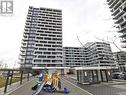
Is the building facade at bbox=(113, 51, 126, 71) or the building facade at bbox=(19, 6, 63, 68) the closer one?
the building facade at bbox=(113, 51, 126, 71)

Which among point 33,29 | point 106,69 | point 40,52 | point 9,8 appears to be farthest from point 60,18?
point 9,8

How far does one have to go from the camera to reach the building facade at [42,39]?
10169 centimetres

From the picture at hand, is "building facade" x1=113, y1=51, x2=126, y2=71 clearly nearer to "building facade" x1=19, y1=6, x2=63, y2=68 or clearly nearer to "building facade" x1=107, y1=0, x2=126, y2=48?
"building facade" x1=107, y1=0, x2=126, y2=48

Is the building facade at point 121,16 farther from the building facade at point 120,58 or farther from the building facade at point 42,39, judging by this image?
the building facade at point 42,39

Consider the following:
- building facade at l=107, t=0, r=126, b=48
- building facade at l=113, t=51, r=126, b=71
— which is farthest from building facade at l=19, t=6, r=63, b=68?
building facade at l=113, t=51, r=126, b=71

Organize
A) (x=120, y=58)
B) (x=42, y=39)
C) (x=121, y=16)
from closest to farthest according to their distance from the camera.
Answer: (x=120, y=58) → (x=121, y=16) → (x=42, y=39)

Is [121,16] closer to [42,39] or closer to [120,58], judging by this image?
[120,58]

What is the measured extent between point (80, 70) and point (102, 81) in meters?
4.53

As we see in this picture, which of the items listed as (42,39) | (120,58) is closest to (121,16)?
(120,58)

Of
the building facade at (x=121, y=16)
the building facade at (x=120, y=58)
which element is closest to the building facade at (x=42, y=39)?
the building facade at (x=121, y=16)

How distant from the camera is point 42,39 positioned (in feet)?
358

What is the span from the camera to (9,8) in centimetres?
1630

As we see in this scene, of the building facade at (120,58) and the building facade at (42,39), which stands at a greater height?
the building facade at (42,39)

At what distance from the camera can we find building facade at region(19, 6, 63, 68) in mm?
101688
